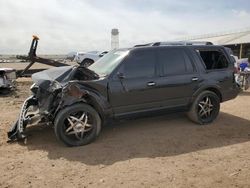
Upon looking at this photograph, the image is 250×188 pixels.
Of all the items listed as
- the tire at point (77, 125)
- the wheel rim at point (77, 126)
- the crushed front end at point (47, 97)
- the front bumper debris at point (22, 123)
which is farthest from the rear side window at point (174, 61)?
the front bumper debris at point (22, 123)

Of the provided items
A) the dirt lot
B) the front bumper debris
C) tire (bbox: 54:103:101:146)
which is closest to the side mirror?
tire (bbox: 54:103:101:146)

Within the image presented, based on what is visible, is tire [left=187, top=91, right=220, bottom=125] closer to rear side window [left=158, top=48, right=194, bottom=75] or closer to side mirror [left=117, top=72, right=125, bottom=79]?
rear side window [left=158, top=48, right=194, bottom=75]

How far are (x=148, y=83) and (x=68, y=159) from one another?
A: 228cm

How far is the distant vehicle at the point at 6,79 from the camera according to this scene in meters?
12.0

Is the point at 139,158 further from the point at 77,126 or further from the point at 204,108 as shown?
the point at 204,108

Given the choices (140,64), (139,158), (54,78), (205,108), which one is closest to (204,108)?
(205,108)

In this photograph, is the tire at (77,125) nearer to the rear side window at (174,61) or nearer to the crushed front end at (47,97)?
the crushed front end at (47,97)

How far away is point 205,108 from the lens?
7551 mm

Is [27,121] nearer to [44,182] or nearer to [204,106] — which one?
[44,182]

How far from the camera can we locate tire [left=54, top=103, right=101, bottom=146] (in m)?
5.90

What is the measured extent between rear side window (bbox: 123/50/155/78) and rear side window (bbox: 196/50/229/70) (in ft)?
4.93

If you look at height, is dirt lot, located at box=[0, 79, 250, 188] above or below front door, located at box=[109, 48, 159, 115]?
below

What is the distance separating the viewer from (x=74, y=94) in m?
5.97

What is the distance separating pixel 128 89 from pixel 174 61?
4.36 ft
